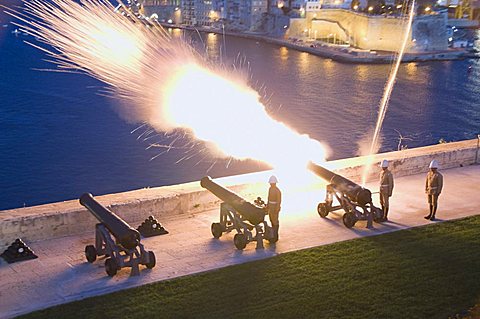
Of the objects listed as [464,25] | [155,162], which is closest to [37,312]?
[155,162]

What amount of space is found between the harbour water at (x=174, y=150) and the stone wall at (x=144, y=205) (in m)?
5.88

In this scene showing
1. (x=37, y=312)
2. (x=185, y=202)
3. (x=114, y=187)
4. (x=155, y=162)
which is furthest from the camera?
(x=155, y=162)

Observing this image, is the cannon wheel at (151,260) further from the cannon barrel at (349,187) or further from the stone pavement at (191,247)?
the cannon barrel at (349,187)

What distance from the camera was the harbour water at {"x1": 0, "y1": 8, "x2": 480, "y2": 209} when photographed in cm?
3750

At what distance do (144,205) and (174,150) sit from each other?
31085mm

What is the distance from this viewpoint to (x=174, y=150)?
43500 mm

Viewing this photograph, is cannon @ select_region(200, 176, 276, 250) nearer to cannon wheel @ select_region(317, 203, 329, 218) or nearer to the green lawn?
the green lawn

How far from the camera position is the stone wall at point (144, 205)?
11.4 m

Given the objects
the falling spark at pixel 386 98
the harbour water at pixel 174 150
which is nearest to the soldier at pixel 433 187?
the falling spark at pixel 386 98

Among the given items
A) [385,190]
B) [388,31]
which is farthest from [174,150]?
[388,31]

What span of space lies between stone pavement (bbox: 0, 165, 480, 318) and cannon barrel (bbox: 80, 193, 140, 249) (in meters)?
0.57

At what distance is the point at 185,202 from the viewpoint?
512 inches

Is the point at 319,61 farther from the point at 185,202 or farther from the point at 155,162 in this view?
the point at 185,202

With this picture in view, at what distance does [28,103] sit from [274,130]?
40774 millimetres
